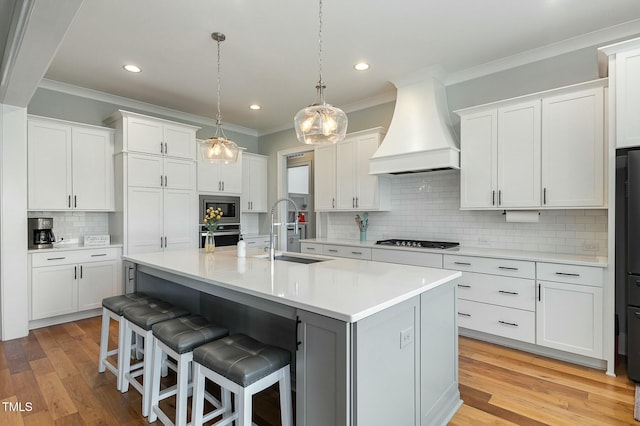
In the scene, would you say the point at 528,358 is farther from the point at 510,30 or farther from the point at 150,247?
the point at 150,247

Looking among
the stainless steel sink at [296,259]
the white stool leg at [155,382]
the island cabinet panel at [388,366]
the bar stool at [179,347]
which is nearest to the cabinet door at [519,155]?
the stainless steel sink at [296,259]

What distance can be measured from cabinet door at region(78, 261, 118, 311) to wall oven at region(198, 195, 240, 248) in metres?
1.28

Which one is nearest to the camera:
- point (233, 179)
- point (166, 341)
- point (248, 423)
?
point (248, 423)

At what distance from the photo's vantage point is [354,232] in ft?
16.7

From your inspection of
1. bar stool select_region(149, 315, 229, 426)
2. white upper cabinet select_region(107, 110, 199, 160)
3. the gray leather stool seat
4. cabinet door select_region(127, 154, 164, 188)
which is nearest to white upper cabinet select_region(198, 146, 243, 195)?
white upper cabinet select_region(107, 110, 199, 160)

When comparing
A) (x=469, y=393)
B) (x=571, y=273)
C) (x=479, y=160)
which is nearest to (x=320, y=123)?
(x=479, y=160)

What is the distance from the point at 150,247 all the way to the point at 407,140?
3591mm

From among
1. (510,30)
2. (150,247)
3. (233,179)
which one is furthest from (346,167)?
(150,247)

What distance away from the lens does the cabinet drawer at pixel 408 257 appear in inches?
139

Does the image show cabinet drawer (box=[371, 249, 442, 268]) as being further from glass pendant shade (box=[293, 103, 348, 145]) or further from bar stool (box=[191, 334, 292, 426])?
bar stool (box=[191, 334, 292, 426])

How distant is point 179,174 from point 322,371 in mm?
4047

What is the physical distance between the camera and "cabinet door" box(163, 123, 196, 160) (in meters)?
4.57

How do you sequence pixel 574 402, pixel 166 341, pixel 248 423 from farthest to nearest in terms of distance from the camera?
pixel 574 402 → pixel 166 341 → pixel 248 423

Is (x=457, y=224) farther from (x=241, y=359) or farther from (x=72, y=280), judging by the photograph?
(x=72, y=280)
